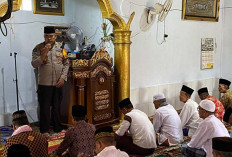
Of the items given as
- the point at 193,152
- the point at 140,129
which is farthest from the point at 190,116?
the point at 193,152

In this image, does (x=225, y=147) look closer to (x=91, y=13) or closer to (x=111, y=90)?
(x=111, y=90)

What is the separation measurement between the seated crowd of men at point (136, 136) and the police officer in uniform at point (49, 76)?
50.5 inches

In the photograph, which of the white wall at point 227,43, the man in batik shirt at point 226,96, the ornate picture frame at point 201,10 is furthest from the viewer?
the white wall at point 227,43

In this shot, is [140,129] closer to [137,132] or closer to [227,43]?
[137,132]

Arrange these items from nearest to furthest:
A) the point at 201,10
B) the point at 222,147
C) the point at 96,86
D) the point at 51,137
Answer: the point at 222,147
the point at 51,137
the point at 96,86
the point at 201,10

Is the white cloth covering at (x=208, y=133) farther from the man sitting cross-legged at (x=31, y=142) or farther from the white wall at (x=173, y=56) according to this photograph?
the white wall at (x=173, y=56)

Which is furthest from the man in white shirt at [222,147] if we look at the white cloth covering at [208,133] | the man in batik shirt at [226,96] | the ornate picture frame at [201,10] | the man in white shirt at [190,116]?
the ornate picture frame at [201,10]

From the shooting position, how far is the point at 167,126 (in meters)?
4.42

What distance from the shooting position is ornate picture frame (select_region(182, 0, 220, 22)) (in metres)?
7.05

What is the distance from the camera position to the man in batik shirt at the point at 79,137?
3.20 metres

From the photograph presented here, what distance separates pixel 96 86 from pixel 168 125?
1464mm

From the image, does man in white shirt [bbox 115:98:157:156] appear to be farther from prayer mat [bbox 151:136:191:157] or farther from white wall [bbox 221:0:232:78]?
white wall [bbox 221:0:232:78]

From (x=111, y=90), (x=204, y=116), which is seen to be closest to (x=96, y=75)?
(x=111, y=90)

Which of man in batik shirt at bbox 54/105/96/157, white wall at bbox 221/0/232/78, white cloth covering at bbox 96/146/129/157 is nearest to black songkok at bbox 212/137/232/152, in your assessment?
white cloth covering at bbox 96/146/129/157
